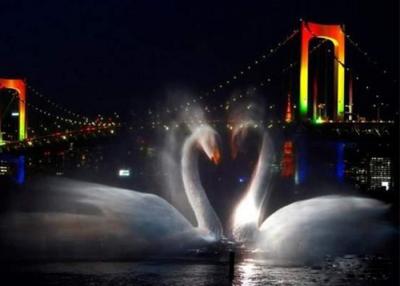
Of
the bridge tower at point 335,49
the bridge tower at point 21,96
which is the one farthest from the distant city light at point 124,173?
the bridge tower at point 335,49

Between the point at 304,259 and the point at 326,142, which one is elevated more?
the point at 326,142

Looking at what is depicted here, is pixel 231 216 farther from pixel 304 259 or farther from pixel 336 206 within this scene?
pixel 304 259

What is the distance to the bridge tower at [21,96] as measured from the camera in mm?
84875

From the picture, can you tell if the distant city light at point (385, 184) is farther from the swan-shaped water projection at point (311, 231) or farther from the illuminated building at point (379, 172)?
the swan-shaped water projection at point (311, 231)

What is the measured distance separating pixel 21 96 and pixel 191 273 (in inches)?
2423

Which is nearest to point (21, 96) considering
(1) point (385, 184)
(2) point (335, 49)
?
(2) point (335, 49)

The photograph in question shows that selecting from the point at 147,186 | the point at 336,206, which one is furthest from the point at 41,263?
the point at 147,186

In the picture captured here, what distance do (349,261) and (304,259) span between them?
160 centimetres

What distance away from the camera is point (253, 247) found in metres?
33.4

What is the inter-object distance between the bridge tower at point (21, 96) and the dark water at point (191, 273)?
57.6 m

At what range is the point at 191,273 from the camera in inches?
1072

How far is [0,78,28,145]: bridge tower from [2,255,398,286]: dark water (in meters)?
57.6

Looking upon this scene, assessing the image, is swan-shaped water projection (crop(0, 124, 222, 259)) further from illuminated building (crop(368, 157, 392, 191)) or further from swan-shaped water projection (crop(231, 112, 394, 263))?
illuminated building (crop(368, 157, 392, 191))

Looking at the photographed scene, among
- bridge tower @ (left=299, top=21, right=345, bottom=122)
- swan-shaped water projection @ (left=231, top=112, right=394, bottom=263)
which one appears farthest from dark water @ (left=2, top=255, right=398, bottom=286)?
bridge tower @ (left=299, top=21, right=345, bottom=122)
